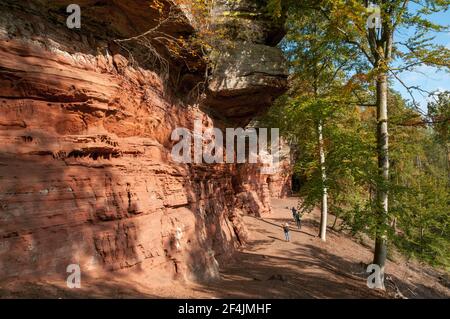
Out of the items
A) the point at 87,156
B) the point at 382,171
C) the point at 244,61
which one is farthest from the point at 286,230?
the point at 87,156

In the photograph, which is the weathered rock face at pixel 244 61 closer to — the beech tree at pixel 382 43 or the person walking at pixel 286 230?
the beech tree at pixel 382 43

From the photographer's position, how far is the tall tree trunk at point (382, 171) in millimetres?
10211

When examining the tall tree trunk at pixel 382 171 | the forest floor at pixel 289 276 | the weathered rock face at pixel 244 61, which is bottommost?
the forest floor at pixel 289 276

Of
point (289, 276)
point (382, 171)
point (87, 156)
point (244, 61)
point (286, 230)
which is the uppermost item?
point (244, 61)

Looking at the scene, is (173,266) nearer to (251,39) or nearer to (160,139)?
(160,139)

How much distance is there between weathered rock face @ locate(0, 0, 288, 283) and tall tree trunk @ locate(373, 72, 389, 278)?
5.68m

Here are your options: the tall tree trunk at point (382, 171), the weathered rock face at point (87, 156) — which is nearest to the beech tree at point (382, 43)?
the tall tree trunk at point (382, 171)

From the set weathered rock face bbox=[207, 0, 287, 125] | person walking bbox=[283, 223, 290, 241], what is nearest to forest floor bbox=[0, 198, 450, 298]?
person walking bbox=[283, 223, 290, 241]

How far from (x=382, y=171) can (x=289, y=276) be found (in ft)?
16.6

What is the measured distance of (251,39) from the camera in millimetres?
14125

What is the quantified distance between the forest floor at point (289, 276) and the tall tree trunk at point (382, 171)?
1.56m

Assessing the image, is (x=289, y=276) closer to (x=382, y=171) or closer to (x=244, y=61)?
(x=382, y=171)

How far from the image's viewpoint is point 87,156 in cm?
721

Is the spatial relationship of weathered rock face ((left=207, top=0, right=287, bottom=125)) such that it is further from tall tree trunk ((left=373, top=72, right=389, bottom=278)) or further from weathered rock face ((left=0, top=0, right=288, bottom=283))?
tall tree trunk ((left=373, top=72, right=389, bottom=278))
